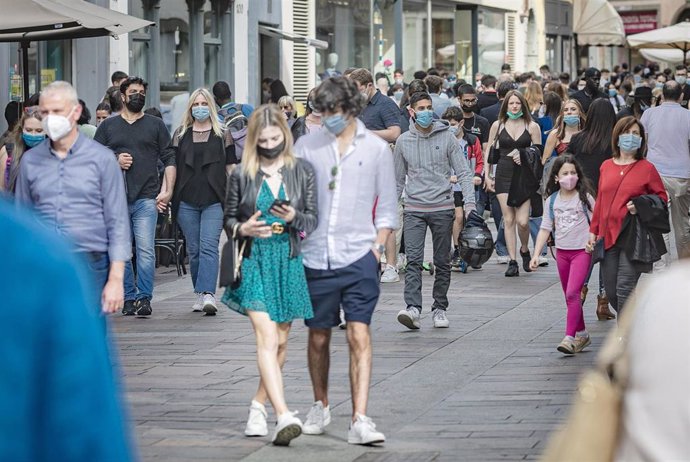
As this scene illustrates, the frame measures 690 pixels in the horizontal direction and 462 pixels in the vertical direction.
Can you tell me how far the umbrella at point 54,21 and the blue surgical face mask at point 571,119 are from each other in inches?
167

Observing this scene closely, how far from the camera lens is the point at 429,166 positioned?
11.1 metres

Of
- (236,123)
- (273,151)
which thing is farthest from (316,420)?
(236,123)

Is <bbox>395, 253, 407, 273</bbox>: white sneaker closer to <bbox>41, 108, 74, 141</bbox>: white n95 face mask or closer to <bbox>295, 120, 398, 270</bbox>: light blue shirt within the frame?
<bbox>295, 120, 398, 270</bbox>: light blue shirt

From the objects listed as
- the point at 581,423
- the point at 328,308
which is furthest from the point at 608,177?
the point at 581,423

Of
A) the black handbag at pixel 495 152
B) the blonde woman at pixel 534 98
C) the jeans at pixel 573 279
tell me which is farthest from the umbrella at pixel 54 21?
the blonde woman at pixel 534 98

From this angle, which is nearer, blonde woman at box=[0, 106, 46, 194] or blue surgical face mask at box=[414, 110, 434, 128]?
blonde woman at box=[0, 106, 46, 194]

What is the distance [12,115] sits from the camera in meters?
15.2

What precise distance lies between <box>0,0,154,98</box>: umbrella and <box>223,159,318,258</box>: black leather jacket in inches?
241

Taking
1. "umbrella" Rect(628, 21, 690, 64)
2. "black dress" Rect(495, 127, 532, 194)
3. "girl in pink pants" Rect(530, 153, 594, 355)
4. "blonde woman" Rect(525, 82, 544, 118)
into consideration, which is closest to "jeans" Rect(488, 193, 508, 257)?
"black dress" Rect(495, 127, 532, 194)

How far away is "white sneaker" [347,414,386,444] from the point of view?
702 cm

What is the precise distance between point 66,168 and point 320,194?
4.19 ft

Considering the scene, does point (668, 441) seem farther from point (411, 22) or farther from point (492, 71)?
point (492, 71)

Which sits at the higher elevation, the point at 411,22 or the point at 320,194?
the point at 411,22

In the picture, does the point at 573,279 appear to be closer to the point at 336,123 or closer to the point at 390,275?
the point at 336,123
